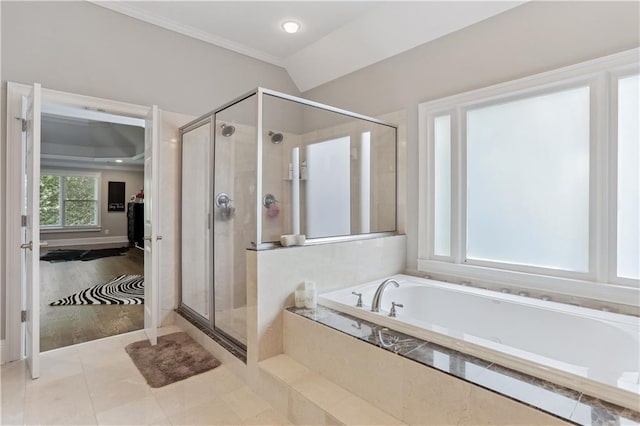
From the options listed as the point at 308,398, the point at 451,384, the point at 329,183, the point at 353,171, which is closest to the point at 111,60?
the point at 329,183

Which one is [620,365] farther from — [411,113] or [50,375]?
[50,375]

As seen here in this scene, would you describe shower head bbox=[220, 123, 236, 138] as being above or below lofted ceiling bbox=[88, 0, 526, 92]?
below

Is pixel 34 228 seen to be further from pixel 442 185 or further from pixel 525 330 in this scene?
pixel 525 330

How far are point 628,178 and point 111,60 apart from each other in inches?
155

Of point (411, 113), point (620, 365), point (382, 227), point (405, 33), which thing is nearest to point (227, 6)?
point (405, 33)

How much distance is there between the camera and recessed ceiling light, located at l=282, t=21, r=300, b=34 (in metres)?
3.06

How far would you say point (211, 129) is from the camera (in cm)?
289

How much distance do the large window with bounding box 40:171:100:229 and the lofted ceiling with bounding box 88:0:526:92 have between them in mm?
7762

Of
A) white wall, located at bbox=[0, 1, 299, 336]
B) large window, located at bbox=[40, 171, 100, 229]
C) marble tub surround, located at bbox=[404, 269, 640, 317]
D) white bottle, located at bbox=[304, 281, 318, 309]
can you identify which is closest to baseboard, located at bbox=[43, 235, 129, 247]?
large window, located at bbox=[40, 171, 100, 229]

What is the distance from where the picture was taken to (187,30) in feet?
10.4

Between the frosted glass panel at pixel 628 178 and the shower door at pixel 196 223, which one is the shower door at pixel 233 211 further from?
the frosted glass panel at pixel 628 178

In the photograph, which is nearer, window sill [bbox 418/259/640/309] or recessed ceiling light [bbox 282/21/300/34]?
window sill [bbox 418/259/640/309]

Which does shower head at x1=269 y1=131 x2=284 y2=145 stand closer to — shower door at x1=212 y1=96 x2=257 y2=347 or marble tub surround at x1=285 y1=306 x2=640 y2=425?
shower door at x1=212 y1=96 x2=257 y2=347

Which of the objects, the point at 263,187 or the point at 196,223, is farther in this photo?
the point at 196,223
